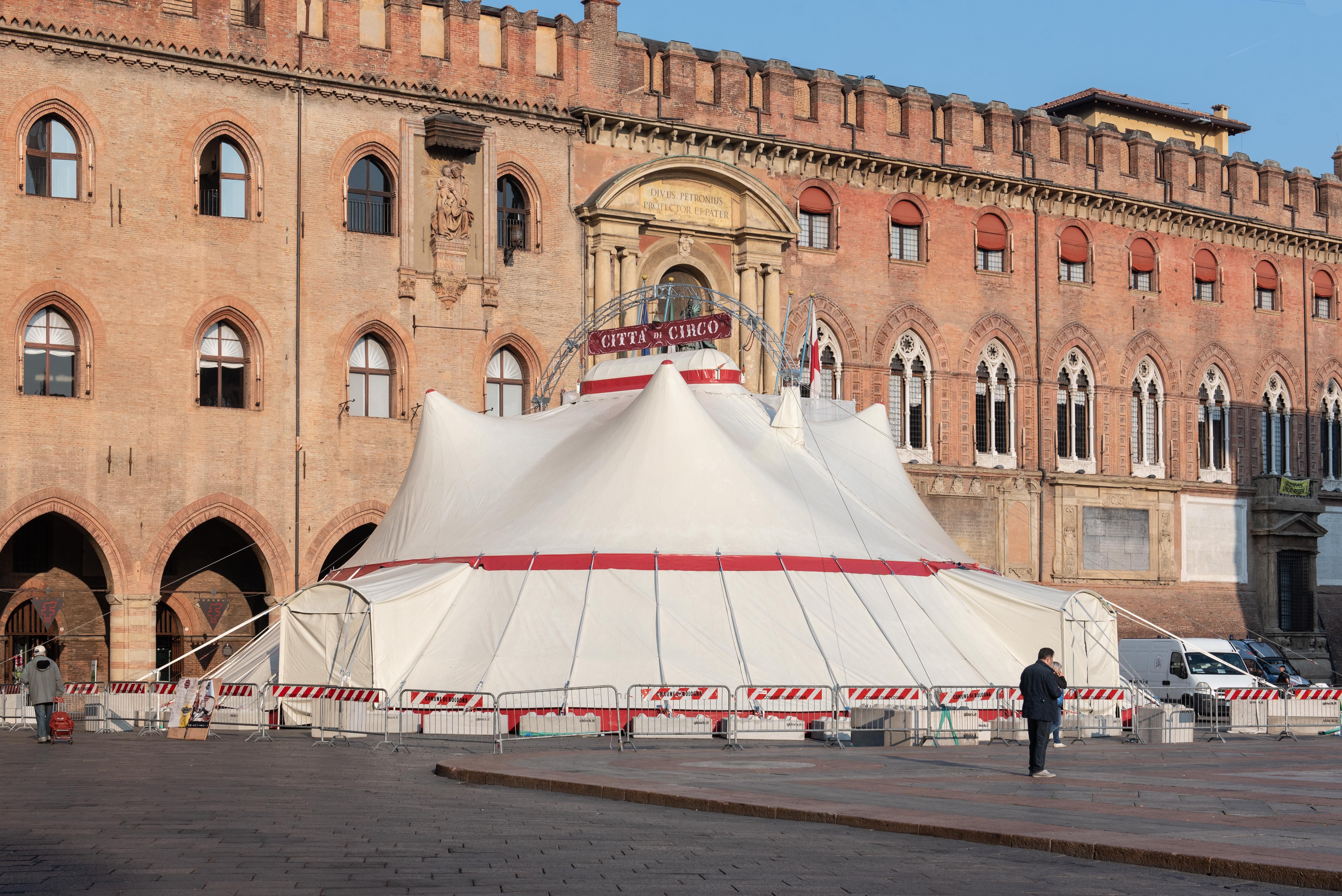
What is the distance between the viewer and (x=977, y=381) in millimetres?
45031

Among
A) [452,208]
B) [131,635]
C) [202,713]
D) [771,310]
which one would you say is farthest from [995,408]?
[202,713]

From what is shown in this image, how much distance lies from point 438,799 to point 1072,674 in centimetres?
1538

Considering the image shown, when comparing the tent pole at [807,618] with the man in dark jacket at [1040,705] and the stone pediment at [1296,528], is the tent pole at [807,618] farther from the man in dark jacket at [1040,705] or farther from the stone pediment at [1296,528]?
the stone pediment at [1296,528]

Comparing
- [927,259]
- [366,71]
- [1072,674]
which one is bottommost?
[1072,674]

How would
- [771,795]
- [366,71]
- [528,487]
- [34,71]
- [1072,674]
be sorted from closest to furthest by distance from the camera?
[771,795], [1072,674], [528,487], [34,71], [366,71]

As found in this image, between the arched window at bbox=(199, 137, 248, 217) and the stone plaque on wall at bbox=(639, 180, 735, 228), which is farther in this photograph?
the stone plaque on wall at bbox=(639, 180, 735, 228)

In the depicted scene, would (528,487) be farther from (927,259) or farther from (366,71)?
(927,259)

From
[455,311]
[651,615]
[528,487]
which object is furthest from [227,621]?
[651,615]

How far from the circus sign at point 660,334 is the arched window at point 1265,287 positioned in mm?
24173

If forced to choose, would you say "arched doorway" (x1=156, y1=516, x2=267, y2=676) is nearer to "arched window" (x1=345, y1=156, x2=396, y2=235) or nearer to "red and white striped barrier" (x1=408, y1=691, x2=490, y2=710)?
"arched window" (x1=345, y1=156, x2=396, y2=235)

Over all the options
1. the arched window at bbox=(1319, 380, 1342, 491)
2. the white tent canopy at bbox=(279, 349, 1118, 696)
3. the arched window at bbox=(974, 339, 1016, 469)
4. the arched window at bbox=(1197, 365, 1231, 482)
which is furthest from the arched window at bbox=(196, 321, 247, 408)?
the arched window at bbox=(1319, 380, 1342, 491)

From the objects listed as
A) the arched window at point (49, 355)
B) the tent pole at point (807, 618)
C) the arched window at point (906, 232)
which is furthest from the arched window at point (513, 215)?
the tent pole at point (807, 618)

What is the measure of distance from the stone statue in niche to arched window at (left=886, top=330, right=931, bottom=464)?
12.0 metres

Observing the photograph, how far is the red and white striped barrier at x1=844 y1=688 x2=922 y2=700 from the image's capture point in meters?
25.6
